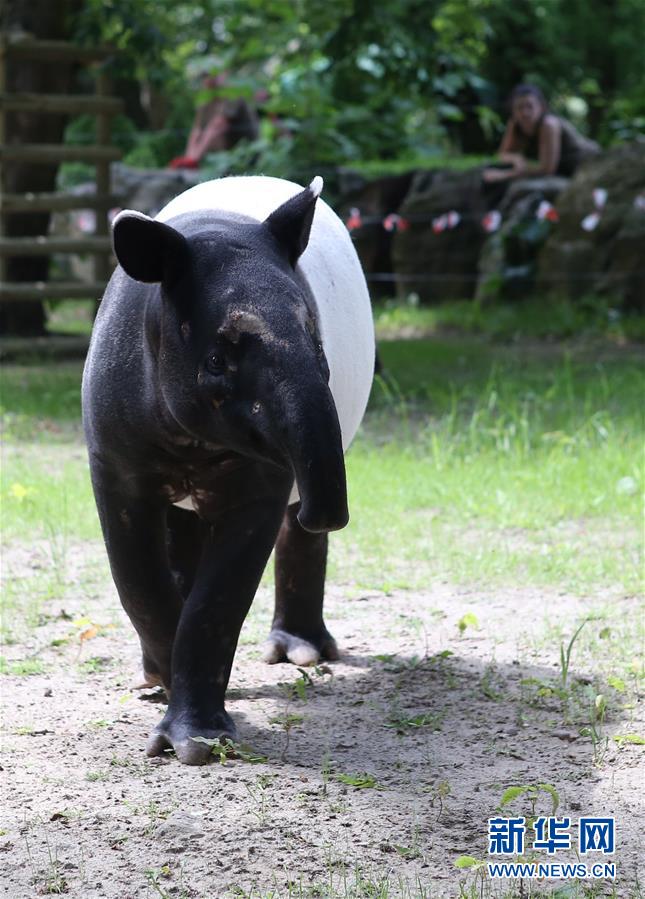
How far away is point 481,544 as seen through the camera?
6.04m

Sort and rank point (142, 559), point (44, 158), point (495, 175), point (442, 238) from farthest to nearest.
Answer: point (442, 238) → point (495, 175) → point (44, 158) → point (142, 559)

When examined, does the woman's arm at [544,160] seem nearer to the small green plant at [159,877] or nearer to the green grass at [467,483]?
the green grass at [467,483]

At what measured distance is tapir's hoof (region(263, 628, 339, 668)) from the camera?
4605 mm

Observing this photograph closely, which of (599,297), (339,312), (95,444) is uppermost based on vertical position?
(339,312)

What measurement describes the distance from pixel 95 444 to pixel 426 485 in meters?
3.40

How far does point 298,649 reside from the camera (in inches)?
181

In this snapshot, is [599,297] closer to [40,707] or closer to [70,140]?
[40,707]

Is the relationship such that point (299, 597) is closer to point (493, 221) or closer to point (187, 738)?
point (187, 738)

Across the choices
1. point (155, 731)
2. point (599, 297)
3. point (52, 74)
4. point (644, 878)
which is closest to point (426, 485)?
point (155, 731)

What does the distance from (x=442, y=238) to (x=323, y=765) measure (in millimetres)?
11129

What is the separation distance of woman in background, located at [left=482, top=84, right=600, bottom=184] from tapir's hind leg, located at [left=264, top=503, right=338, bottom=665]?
384 inches

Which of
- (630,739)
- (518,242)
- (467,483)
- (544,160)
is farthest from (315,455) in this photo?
(544,160)

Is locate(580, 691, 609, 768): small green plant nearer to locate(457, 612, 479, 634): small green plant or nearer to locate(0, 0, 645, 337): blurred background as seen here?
locate(457, 612, 479, 634): small green plant

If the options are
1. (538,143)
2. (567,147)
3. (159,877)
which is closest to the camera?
(159,877)
